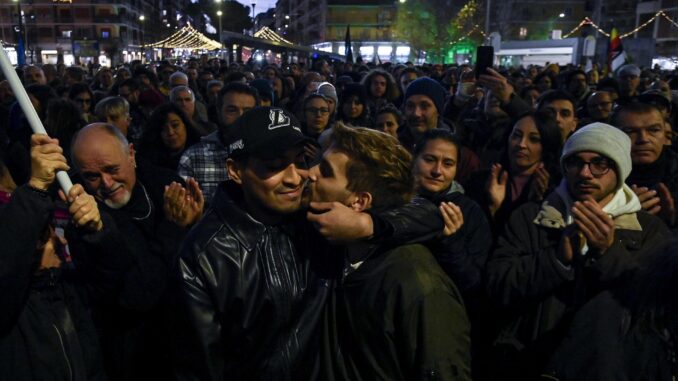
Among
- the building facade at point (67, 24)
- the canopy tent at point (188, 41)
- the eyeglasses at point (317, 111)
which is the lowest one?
the eyeglasses at point (317, 111)

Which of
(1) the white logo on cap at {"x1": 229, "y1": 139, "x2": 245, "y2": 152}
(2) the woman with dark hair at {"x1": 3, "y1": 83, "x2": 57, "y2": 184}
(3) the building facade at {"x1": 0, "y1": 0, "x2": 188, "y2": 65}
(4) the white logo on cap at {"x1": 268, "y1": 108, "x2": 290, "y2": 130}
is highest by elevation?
(3) the building facade at {"x1": 0, "y1": 0, "x2": 188, "y2": 65}

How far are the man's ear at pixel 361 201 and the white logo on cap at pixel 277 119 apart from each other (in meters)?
0.46

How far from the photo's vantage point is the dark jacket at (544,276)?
2.55m

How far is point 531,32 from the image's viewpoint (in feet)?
239

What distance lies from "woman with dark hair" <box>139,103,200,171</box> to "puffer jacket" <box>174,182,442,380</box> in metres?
3.39

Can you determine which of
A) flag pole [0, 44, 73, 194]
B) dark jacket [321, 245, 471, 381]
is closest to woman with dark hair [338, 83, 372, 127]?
dark jacket [321, 245, 471, 381]

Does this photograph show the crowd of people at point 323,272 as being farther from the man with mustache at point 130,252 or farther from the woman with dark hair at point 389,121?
the woman with dark hair at point 389,121

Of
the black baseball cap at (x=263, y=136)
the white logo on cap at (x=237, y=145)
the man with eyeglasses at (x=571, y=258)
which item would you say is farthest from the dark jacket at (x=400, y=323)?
the white logo on cap at (x=237, y=145)

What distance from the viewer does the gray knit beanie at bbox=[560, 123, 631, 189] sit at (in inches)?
116

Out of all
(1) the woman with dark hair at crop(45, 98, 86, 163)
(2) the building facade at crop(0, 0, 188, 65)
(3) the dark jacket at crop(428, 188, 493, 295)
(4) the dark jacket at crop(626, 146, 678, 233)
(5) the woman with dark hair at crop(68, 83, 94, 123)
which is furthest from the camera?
(2) the building facade at crop(0, 0, 188, 65)

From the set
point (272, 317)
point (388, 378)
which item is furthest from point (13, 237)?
point (388, 378)

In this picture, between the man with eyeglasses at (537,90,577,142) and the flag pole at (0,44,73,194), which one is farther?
the man with eyeglasses at (537,90,577,142)

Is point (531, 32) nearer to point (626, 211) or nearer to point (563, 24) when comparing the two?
point (563, 24)

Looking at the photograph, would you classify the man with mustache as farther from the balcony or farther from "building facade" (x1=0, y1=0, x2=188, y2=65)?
the balcony
